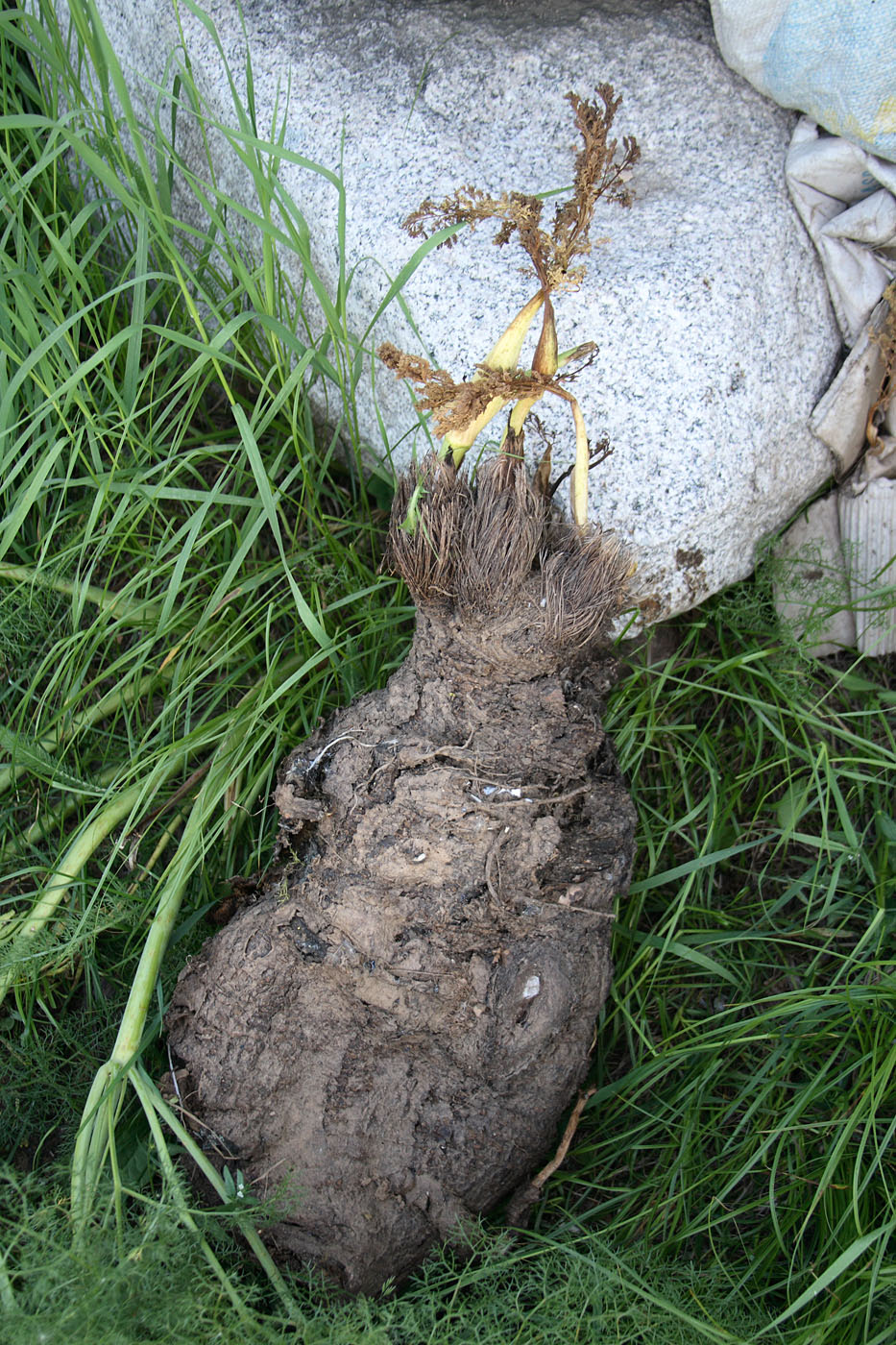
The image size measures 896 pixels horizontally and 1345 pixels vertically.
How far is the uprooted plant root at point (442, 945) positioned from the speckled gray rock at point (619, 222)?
35cm

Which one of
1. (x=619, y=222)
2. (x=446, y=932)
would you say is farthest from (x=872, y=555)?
(x=446, y=932)

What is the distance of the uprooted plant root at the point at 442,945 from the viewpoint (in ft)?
5.18

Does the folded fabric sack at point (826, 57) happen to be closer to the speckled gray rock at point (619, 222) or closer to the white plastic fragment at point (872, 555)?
the speckled gray rock at point (619, 222)

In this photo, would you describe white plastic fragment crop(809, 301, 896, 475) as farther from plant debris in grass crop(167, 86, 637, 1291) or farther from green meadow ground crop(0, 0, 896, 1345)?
plant debris in grass crop(167, 86, 637, 1291)

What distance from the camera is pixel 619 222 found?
1847 millimetres

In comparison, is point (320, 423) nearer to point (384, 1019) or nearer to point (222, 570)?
point (222, 570)

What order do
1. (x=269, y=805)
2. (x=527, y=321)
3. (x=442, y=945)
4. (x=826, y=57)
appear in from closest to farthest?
→ (x=527, y=321), (x=442, y=945), (x=826, y=57), (x=269, y=805)

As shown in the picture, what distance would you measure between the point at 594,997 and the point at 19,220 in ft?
5.94

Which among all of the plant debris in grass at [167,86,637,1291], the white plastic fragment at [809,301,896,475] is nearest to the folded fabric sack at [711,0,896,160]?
the white plastic fragment at [809,301,896,475]

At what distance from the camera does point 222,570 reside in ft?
6.91

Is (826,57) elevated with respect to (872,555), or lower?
elevated

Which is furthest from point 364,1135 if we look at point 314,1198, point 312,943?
point 312,943

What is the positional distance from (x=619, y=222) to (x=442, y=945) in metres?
1.38

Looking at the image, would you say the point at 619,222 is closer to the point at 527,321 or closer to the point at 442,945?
the point at 527,321
